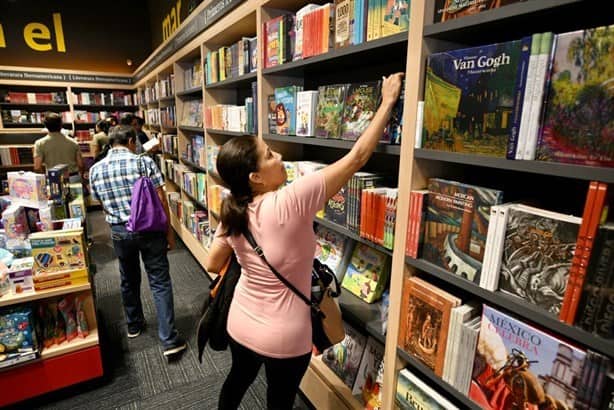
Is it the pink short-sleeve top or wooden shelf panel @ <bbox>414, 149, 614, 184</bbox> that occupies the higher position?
wooden shelf panel @ <bbox>414, 149, 614, 184</bbox>

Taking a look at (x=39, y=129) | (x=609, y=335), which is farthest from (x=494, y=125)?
(x=39, y=129)

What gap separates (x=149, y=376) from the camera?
2311mm

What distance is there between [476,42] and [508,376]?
1127 millimetres

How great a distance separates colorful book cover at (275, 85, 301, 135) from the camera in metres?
1.98

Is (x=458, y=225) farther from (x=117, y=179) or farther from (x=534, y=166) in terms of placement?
(x=117, y=179)

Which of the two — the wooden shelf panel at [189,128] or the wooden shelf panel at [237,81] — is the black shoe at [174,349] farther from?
→ the wooden shelf panel at [189,128]

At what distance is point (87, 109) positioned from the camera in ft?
25.1

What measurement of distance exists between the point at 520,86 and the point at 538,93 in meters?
0.05

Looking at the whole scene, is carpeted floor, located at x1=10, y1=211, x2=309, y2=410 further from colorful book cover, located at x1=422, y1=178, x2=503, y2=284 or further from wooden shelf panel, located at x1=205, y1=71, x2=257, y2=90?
wooden shelf panel, located at x1=205, y1=71, x2=257, y2=90


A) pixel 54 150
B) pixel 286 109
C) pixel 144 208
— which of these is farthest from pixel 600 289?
pixel 54 150

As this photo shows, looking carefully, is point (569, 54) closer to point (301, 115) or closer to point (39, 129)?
point (301, 115)

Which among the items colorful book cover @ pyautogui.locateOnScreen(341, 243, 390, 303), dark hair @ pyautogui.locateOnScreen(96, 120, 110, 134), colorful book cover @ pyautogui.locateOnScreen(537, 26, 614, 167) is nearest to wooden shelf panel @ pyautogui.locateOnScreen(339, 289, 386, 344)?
colorful book cover @ pyautogui.locateOnScreen(341, 243, 390, 303)

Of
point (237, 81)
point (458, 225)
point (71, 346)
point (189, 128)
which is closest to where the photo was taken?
point (458, 225)

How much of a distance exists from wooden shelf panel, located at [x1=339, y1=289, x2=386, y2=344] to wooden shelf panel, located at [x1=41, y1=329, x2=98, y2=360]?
158 centimetres
